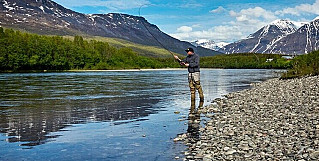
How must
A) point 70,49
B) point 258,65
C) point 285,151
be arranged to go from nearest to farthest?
point 285,151, point 70,49, point 258,65

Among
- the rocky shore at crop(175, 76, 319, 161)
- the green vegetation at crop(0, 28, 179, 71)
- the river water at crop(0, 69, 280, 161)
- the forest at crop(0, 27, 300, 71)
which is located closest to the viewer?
the rocky shore at crop(175, 76, 319, 161)

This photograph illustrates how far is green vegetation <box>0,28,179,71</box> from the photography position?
311 feet

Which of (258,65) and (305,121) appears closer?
(305,121)

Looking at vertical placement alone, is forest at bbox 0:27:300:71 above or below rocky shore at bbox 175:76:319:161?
above

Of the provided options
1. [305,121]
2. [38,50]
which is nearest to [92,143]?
[305,121]

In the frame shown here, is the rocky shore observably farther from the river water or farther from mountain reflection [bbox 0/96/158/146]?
mountain reflection [bbox 0/96/158/146]

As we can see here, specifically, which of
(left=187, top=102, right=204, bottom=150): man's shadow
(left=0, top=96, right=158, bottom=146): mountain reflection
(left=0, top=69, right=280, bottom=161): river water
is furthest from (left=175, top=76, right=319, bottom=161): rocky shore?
(left=0, top=96, right=158, bottom=146): mountain reflection

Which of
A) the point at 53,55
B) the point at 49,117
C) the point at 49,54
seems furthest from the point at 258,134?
the point at 53,55

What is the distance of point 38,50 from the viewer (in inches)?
4082

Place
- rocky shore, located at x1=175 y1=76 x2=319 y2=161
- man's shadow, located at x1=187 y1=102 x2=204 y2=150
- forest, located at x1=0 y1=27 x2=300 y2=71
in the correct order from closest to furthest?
1. rocky shore, located at x1=175 y1=76 x2=319 y2=161
2. man's shadow, located at x1=187 y1=102 x2=204 y2=150
3. forest, located at x1=0 y1=27 x2=300 y2=71

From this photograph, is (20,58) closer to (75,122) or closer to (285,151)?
(75,122)

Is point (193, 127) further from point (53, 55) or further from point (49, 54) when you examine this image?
point (53, 55)

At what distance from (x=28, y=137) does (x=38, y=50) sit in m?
100

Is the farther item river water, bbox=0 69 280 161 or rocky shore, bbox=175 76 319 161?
river water, bbox=0 69 280 161
